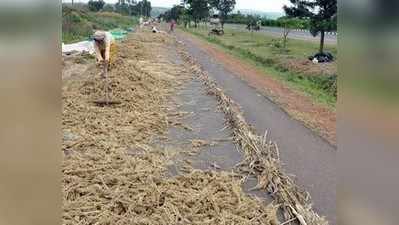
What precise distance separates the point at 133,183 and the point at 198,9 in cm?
7015

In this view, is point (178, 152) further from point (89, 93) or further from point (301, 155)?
point (89, 93)

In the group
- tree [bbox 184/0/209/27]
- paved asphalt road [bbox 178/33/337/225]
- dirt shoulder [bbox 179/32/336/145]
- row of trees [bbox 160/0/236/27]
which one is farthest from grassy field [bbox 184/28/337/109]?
tree [bbox 184/0/209/27]

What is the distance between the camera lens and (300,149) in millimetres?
7117

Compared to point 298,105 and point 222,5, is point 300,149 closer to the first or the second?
point 298,105

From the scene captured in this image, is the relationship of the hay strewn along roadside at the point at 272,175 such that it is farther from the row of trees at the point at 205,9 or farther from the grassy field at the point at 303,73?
the row of trees at the point at 205,9

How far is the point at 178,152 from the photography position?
642cm

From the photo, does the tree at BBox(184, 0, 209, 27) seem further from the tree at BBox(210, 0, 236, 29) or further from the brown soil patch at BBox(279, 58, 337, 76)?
the brown soil patch at BBox(279, 58, 337, 76)

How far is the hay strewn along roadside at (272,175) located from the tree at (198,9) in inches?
2533

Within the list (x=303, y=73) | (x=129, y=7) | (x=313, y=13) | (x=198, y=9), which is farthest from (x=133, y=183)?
(x=129, y=7)

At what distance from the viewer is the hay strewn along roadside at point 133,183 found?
423 cm

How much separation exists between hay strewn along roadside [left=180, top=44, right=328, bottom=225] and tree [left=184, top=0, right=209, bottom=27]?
64.3 m

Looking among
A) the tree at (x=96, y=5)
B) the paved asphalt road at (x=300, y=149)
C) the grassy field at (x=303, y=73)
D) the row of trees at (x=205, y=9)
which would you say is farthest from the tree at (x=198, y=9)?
the paved asphalt road at (x=300, y=149)

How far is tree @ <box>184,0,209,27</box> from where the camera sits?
7069cm
